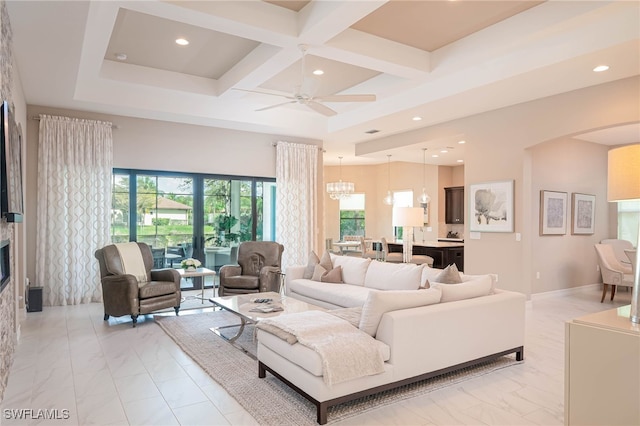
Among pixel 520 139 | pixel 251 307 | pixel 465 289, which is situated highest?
pixel 520 139

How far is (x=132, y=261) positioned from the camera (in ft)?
18.8

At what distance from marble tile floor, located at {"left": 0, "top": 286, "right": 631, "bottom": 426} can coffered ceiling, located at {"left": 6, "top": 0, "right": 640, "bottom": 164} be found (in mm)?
3026

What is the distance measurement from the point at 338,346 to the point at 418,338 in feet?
2.31

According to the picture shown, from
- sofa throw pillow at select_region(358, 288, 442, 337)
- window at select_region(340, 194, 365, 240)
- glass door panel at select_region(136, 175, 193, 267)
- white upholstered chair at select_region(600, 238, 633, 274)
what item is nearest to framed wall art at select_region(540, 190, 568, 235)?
white upholstered chair at select_region(600, 238, 633, 274)

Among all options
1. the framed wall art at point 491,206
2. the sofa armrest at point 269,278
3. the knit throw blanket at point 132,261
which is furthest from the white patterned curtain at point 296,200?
the framed wall art at point 491,206

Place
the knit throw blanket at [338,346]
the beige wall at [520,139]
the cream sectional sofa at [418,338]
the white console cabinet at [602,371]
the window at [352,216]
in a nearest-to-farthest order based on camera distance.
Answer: the white console cabinet at [602,371] → the knit throw blanket at [338,346] → the cream sectional sofa at [418,338] → the beige wall at [520,139] → the window at [352,216]

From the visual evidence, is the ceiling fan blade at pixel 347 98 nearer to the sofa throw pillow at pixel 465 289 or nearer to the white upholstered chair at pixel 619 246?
the sofa throw pillow at pixel 465 289

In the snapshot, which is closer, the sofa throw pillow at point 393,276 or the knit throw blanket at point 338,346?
the knit throw blanket at point 338,346

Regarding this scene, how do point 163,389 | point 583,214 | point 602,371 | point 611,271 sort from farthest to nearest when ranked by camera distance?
point 583,214 < point 611,271 < point 163,389 < point 602,371

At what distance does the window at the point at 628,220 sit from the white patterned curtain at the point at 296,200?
250 inches

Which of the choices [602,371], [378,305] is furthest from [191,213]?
[602,371]

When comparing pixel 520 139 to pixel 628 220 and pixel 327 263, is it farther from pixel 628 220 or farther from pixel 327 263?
pixel 628 220

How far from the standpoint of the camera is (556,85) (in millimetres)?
5336

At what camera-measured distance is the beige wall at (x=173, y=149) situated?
643cm
